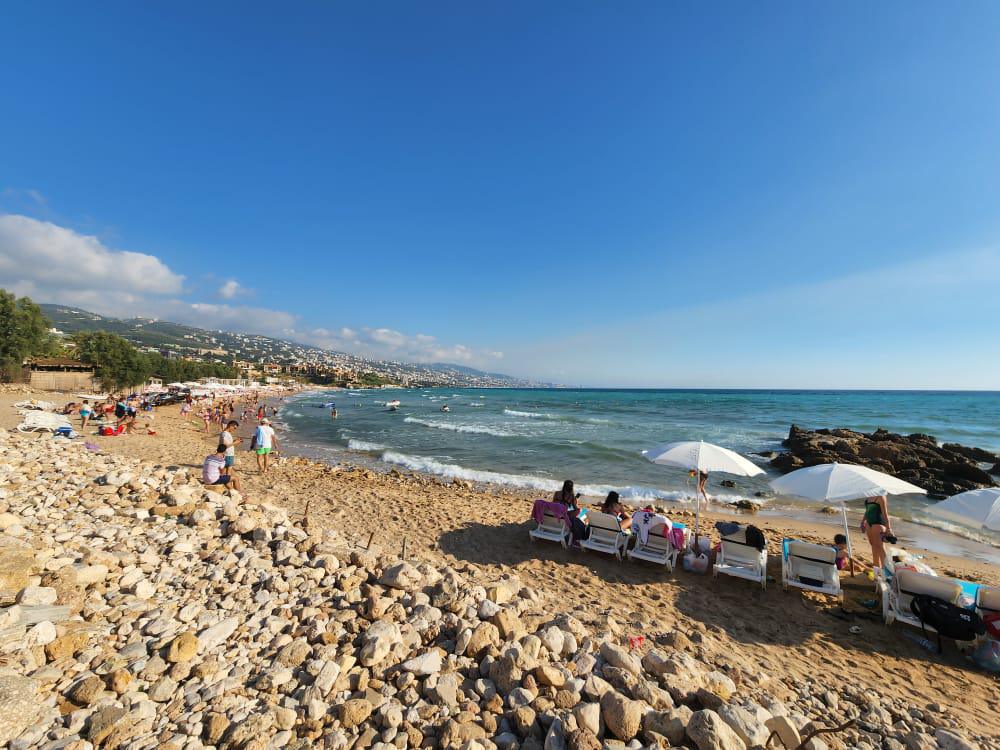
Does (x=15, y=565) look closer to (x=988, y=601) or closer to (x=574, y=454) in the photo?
(x=988, y=601)

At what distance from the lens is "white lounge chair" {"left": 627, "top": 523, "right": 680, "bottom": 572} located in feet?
21.5

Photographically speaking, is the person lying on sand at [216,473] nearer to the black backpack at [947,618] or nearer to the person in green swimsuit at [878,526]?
the black backpack at [947,618]

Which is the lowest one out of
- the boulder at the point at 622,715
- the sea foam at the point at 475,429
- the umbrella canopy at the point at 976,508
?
the sea foam at the point at 475,429

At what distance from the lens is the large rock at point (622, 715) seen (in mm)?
2691

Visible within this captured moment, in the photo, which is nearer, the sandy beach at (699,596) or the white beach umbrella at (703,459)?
the sandy beach at (699,596)

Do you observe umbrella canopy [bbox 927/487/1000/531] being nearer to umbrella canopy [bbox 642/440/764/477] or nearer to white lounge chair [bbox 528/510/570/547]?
umbrella canopy [bbox 642/440/764/477]

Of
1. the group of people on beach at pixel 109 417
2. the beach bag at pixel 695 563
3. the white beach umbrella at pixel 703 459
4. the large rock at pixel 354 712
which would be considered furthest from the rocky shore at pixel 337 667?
the group of people on beach at pixel 109 417

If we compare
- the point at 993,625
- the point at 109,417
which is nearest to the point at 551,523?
the point at 993,625

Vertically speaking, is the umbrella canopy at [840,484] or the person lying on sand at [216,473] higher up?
the umbrella canopy at [840,484]

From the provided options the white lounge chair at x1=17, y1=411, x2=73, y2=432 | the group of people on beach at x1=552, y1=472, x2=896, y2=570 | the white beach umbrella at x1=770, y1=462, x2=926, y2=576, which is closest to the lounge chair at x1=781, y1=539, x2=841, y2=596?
the group of people on beach at x1=552, y1=472, x2=896, y2=570

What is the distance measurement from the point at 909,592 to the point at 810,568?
114 centimetres

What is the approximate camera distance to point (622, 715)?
8.95ft

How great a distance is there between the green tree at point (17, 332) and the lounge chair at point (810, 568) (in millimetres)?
55950

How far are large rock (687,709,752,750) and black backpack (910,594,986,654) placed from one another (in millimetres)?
4276
